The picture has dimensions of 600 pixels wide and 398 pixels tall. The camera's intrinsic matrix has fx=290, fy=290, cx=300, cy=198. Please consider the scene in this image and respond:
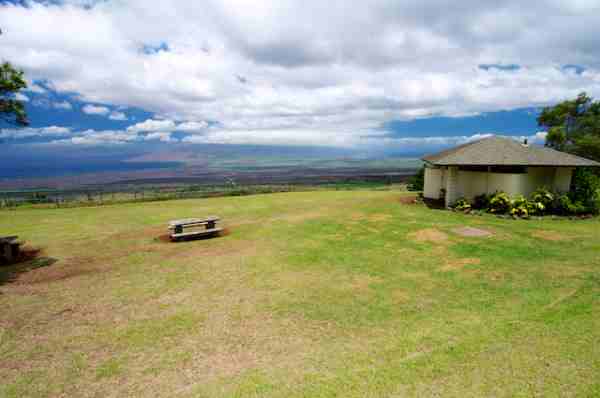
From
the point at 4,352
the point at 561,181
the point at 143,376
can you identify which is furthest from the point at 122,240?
the point at 561,181

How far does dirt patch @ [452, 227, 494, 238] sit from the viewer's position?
992 centimetres

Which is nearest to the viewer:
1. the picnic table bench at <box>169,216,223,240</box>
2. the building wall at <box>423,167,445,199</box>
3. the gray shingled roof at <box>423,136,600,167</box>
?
the picnic table bench at <box>169,216,223,240</box>

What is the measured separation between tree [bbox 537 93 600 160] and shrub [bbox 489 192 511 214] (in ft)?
76.7

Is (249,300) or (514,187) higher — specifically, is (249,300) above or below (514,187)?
below

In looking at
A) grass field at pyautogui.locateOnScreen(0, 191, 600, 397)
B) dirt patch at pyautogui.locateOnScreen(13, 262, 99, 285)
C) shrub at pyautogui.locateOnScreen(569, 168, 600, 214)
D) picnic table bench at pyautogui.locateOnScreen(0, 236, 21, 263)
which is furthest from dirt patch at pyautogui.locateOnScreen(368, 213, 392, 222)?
picnic table bench at pyautogui.locateOnScreen(0, 236, 21, 263)

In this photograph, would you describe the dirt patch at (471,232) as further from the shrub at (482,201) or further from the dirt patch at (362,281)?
the dirt patch at (362,281)

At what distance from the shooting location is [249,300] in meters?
5.79

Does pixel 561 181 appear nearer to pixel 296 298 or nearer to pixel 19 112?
pixel 296 298

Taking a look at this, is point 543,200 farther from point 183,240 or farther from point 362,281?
point 183,240

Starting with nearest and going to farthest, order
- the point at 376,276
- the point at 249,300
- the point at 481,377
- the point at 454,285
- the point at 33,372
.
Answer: the point at 481,377
the point at 33,372
the point at 249,300
the point at 454,285
the point at 376,276

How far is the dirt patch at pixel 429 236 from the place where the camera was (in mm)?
9516

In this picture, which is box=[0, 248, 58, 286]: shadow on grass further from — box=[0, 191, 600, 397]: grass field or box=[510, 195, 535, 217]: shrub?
box=[510, 195, 535, 217]: shrub

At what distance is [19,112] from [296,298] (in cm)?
869

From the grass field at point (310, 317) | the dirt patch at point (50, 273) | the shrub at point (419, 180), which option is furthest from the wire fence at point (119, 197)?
the grass field at point (310, 317)
